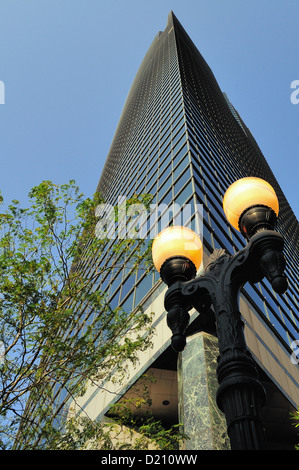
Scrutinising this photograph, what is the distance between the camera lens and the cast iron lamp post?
2848 millimetres

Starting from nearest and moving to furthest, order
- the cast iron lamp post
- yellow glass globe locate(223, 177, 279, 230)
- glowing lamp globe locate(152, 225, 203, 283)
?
1. the cast iron lamp post
2. yellow glass globe locate(223, 177, 279, 230)
3. glowing lamp globe locate(152, 225, 203, 283)

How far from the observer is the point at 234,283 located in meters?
3.88

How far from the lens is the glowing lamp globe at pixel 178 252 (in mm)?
4566

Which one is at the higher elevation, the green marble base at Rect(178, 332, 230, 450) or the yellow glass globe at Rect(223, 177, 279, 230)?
the yellow glass globe at Rect(223, 177, 279, 230)

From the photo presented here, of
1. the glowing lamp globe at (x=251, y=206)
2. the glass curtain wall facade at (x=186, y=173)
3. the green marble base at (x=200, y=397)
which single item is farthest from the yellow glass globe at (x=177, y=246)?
the glass curtain wall facade at (x=186, y=173)

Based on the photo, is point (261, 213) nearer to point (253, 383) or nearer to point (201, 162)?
point (253, 383)

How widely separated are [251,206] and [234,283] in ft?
3.11

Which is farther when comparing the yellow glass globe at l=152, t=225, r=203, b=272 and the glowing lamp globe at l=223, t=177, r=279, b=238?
the yellow glass globe at l=152, t=225, r=203, b=272

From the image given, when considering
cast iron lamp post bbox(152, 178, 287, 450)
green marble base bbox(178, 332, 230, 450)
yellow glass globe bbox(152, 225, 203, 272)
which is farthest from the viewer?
green marble base bbox(178, 332, 230, 450)

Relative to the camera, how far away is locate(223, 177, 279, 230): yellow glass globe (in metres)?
4.33

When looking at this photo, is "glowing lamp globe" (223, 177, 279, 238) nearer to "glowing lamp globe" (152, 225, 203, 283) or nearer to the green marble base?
"glowing lamp globe" (152, 225, 203, 283)

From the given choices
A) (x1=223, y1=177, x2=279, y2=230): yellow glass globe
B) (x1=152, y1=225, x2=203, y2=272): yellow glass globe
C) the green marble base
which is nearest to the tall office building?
the green marble base

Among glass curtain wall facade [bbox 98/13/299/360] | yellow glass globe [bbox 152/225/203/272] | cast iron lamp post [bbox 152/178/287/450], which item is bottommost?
cast iron lamp post [bbox 152/178/287/450]

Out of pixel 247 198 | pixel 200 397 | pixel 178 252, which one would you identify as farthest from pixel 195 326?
pixel 247 198
